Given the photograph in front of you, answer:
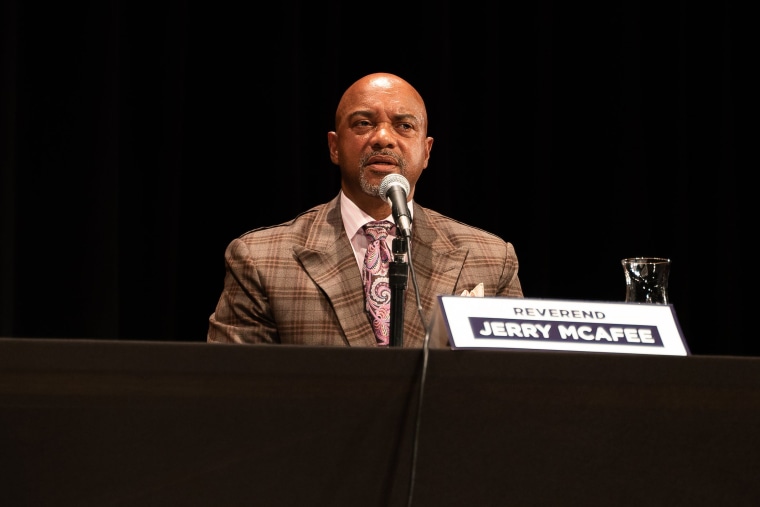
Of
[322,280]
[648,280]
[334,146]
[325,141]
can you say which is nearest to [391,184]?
[648,280]

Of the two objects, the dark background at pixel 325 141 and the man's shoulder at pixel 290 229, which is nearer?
the man's shoulder at pixel 290 229

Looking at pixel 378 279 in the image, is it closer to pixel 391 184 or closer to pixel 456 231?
pixel 456 231

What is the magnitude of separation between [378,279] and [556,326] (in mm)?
995

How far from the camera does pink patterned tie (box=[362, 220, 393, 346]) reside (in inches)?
70.7

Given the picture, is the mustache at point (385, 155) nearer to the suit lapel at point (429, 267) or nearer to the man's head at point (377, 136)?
the man's head at point (377, 136)

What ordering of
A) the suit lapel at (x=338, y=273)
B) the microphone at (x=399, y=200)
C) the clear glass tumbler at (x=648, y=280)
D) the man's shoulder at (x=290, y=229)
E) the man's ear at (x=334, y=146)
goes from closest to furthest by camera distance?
the clear glass tumbler at (x=648, y=280) → the microphone at (x=399, y=200) → the suit lapel at (x=338, y=273) → the man's shoulder at (x=290, y=229) → the man's ear at (x=334, y=146)

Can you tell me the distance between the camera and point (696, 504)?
821mm

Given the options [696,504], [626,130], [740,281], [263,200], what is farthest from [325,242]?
[740,281]

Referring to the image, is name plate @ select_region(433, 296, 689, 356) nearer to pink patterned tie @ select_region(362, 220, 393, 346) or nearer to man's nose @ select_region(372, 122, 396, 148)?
pink patterned tie @ select_region(362, 220, 393, 346)

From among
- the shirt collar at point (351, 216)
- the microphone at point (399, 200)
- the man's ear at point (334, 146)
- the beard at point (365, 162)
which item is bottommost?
the shirt collar at point (351, 216)

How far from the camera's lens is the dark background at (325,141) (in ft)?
7.70

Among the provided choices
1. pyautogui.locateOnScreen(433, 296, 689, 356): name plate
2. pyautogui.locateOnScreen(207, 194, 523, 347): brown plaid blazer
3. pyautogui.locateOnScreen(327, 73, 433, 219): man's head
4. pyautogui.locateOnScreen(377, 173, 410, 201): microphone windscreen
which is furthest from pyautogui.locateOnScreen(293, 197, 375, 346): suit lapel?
pyautogui.locateOnScreen(433, 296, 689, 356): name plate

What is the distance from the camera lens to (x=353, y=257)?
73.3 inches

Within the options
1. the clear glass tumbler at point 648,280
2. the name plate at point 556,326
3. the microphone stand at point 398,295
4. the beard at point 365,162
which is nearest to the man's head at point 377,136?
the beard at point 365,162
